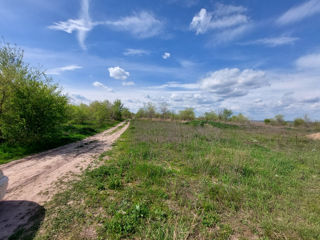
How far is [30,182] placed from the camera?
16.2 ft

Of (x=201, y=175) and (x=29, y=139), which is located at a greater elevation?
(x=29, y=139)

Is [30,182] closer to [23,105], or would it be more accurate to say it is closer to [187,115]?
[23,105]

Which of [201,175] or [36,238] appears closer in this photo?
[36,238]

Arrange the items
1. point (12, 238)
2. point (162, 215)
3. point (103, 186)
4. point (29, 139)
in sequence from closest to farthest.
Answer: point (12, 238), point (162, 215), point (103, 186), point (29, 139)

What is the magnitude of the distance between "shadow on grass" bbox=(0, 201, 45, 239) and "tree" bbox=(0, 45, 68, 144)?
7.03 meters

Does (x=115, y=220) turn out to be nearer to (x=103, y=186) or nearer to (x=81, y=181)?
(x=103, y=186)

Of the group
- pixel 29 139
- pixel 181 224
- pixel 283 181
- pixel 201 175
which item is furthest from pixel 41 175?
pixel 283 181

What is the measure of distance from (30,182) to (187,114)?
63.2 metres

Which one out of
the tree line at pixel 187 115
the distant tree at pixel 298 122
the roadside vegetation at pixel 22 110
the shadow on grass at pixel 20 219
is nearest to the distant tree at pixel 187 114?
the tree line at pixel 187 115

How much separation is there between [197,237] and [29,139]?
12.1m

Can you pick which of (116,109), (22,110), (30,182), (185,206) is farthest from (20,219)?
(116,109)

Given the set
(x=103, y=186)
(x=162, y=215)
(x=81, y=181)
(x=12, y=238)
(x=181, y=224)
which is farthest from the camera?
(x=81, y=181)

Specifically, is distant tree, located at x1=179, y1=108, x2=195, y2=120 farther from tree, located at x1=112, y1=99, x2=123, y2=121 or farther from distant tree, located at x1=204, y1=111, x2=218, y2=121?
tree, located at x1=112, y1=99, x2=123, y2=121

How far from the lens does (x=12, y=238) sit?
2.66 meters
